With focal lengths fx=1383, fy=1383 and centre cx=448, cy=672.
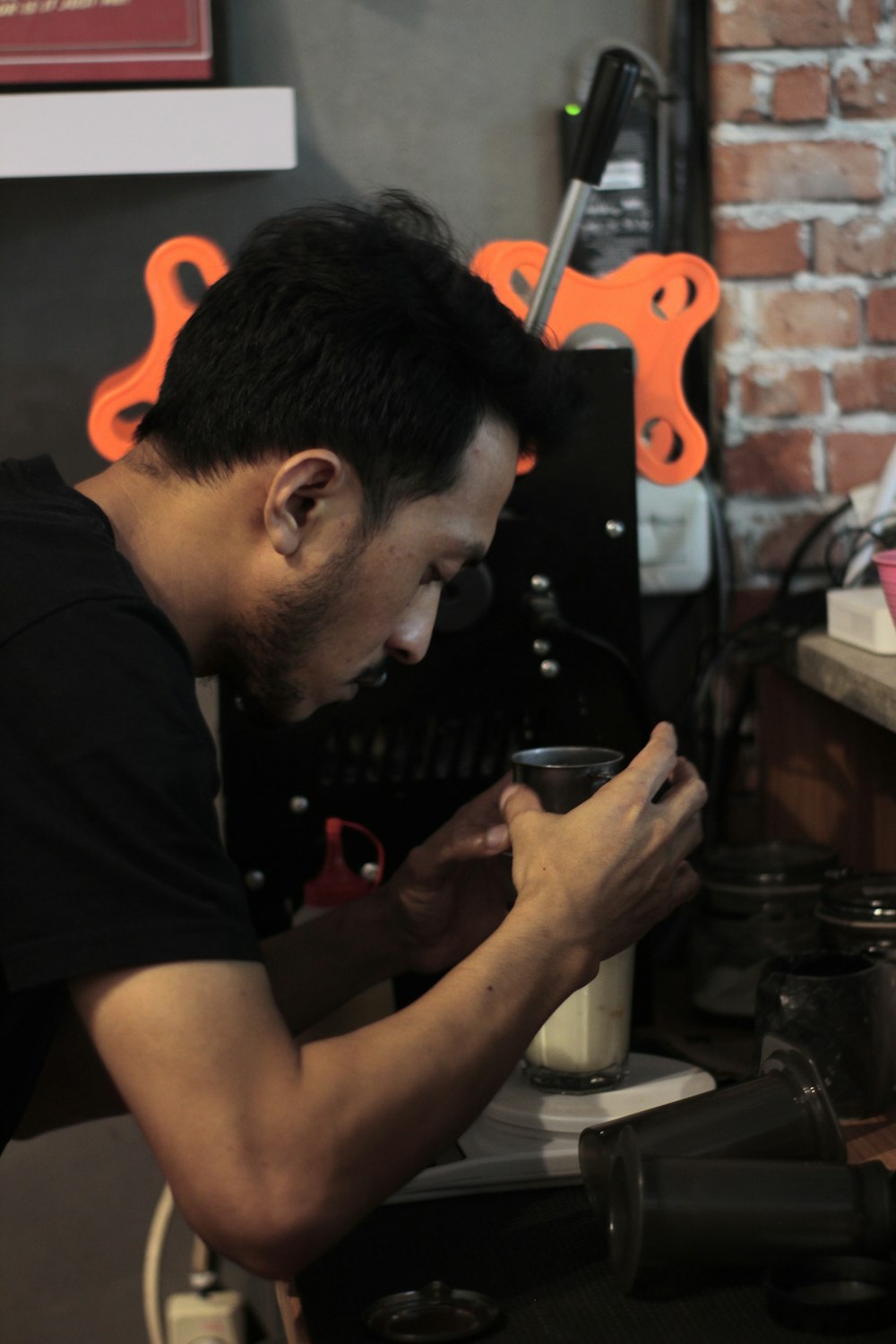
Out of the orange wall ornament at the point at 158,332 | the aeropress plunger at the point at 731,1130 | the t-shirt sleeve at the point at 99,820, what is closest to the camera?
the t-shirt sleeve at the point at 99,820

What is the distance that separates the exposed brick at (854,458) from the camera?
1.54m

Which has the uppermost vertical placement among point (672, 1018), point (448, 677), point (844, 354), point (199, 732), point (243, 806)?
point (844, 354)

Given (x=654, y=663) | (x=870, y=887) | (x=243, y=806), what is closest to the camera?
(x=870, y=887)

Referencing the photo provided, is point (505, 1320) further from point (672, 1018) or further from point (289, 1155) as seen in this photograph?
point (672, 1018)

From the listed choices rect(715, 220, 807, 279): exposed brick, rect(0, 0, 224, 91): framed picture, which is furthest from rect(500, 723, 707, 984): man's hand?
rect(0, 0, 224, 91): framed picture

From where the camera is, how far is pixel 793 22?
4.91 ft

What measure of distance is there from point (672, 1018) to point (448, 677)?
38 centimetres

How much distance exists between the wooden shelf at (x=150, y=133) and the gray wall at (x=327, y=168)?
0.12m

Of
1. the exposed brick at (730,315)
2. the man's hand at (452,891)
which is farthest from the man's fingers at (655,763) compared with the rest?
the exposed brick at (730,315)

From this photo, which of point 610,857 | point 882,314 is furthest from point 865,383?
point 610,857

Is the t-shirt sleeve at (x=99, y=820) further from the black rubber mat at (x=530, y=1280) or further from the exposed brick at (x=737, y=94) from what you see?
the exposed brick at (x=737, y=94)

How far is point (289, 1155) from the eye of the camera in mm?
692

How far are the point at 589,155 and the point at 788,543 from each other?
1.58 feet

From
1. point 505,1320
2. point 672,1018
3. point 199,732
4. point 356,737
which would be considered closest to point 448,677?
point 356,737
